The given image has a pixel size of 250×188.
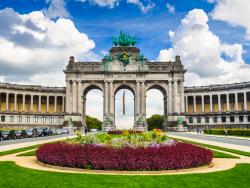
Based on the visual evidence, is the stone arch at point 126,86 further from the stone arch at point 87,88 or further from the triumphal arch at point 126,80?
the stone arch at point 87,88

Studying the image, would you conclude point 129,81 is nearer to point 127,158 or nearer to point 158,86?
point 158,86

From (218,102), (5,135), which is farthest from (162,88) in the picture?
(5,135)

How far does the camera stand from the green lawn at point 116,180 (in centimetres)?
1549

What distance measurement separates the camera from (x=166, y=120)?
12325 cm

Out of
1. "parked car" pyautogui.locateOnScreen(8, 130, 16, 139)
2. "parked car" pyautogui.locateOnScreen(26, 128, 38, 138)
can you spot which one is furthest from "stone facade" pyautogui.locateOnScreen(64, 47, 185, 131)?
"parked car" pyautogui.locateOnScreen(8, 130, 16, 139)

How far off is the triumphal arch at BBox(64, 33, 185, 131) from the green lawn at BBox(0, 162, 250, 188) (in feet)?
330

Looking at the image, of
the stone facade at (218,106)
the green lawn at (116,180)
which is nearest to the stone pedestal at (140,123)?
the stone facade at (218,106)

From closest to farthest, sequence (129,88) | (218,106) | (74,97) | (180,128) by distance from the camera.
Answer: (180,128)
(74,97)
(129,88)
(218,106)

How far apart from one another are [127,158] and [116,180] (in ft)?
10.3

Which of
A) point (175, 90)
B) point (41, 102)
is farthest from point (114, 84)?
point (41, 102)

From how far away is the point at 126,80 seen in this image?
12062 cm

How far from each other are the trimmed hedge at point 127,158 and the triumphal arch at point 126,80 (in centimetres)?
9727

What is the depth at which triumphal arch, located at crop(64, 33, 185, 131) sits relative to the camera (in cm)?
12000

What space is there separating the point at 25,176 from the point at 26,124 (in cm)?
10989
